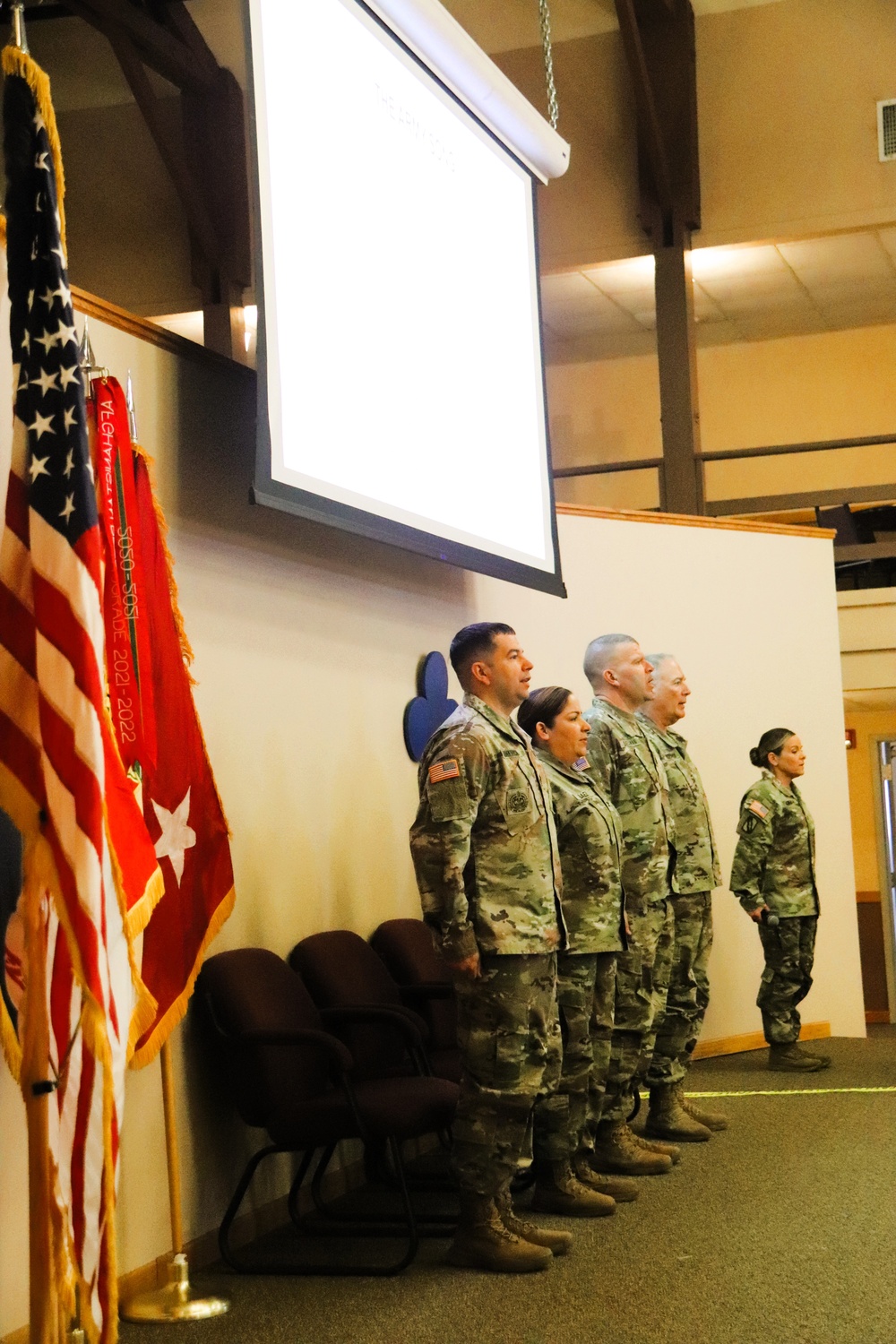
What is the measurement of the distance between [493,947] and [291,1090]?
60 cm

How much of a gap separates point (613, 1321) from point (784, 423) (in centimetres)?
1049

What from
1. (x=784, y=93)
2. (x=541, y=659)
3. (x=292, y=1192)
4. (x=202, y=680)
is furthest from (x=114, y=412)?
(x=784, y=93)

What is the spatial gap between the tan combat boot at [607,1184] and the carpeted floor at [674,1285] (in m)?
0.04

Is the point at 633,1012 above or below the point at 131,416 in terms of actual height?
below

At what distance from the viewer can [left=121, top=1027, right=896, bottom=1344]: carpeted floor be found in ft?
9.46

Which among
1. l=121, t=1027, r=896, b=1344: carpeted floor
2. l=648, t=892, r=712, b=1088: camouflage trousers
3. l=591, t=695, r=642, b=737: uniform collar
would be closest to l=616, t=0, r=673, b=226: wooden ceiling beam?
l=591, t=695, r=642, b=737: uniform collar

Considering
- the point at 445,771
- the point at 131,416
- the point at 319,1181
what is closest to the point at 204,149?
the point at 131,416

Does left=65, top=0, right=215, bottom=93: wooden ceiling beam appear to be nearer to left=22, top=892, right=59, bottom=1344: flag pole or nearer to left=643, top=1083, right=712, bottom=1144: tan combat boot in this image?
left=643, top=1083, right=712, bottom=1144: tan combat boot

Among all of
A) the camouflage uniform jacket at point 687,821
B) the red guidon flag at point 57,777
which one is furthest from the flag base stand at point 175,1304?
the camouflage uniform jacket at point 687,821

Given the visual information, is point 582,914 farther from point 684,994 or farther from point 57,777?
Answer: point 57,777

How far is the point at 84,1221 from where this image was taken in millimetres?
2176

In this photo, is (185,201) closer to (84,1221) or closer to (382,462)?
(382,462)

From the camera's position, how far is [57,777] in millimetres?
2191

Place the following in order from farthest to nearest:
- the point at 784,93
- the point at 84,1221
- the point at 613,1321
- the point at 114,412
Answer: the point at 784,93 < the point at 114,412 < the point at 613,1321 < the point at 84,1221
